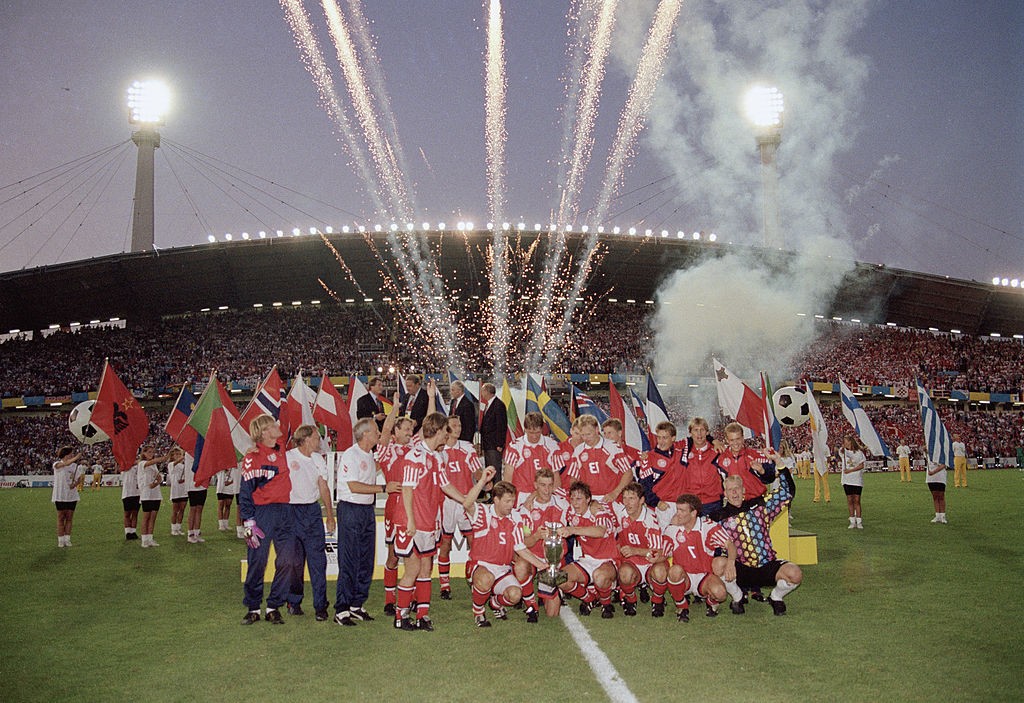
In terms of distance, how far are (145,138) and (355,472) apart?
2240 inches

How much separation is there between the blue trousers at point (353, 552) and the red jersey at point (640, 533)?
262cm

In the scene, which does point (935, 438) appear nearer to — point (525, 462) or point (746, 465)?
point (746, 465)

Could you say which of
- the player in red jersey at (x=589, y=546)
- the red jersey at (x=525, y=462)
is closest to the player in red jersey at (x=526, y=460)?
the red jersey at (x=525, y=462)

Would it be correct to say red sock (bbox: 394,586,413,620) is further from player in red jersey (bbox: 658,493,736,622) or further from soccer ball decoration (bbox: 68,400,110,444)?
soccer ball decoration (bbox: 68,400,110,444)

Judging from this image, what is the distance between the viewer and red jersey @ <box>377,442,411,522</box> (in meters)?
7.68

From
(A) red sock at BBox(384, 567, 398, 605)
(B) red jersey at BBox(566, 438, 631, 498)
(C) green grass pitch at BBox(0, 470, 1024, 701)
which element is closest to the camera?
(C) green grass pitch at BBox(0, 470, 1024, 701)

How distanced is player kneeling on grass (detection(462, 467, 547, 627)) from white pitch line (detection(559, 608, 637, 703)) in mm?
625

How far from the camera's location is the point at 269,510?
7598 millimetres

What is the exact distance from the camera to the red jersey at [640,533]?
791 centimetres

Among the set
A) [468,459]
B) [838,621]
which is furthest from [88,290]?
[838,621]

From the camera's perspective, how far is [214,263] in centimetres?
4406

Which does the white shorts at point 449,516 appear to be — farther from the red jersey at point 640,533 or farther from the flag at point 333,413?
the flag at point 333,413

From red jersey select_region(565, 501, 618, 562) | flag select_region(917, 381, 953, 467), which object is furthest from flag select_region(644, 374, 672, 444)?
red jersey select_region(565, 501, 618, 562)

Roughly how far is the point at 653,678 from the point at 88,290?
1842 inches
